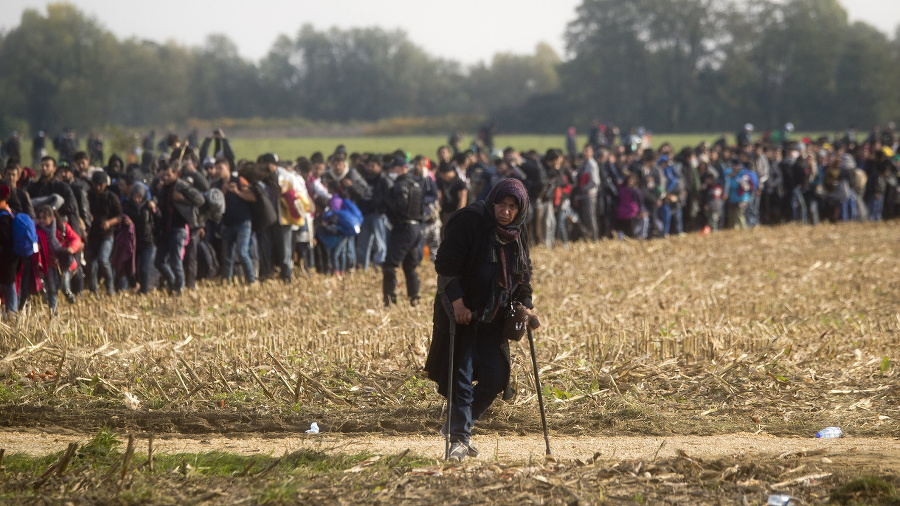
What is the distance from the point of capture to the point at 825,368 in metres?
9.39

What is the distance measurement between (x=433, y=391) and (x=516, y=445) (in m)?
1.38

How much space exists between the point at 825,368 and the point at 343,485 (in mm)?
5495

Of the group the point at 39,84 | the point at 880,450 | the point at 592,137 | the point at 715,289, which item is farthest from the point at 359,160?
the point at 39,84

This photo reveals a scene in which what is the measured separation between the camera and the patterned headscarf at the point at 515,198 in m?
6.46

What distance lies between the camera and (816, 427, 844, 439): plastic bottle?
24.8 ft

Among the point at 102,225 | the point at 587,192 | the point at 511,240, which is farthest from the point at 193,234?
the point at 587,192

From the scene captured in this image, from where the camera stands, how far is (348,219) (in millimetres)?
15641

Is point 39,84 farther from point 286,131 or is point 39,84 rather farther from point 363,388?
point 363,388

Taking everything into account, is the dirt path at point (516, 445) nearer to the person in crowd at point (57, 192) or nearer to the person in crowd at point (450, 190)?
the person in crowd at point (57, 192)

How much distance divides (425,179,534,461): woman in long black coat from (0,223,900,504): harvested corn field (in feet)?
1.55

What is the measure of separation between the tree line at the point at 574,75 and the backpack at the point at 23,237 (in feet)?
162

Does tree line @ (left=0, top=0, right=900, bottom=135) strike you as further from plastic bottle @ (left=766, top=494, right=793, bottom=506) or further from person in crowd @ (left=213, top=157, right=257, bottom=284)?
plastic bottle @ (left=766, top=494, right=793, bottom=506)

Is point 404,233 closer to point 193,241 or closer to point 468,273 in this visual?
point 193,241

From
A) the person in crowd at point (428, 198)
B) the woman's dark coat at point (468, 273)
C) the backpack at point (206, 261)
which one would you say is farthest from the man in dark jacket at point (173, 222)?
the woman's dark coat at point (468, 273)
